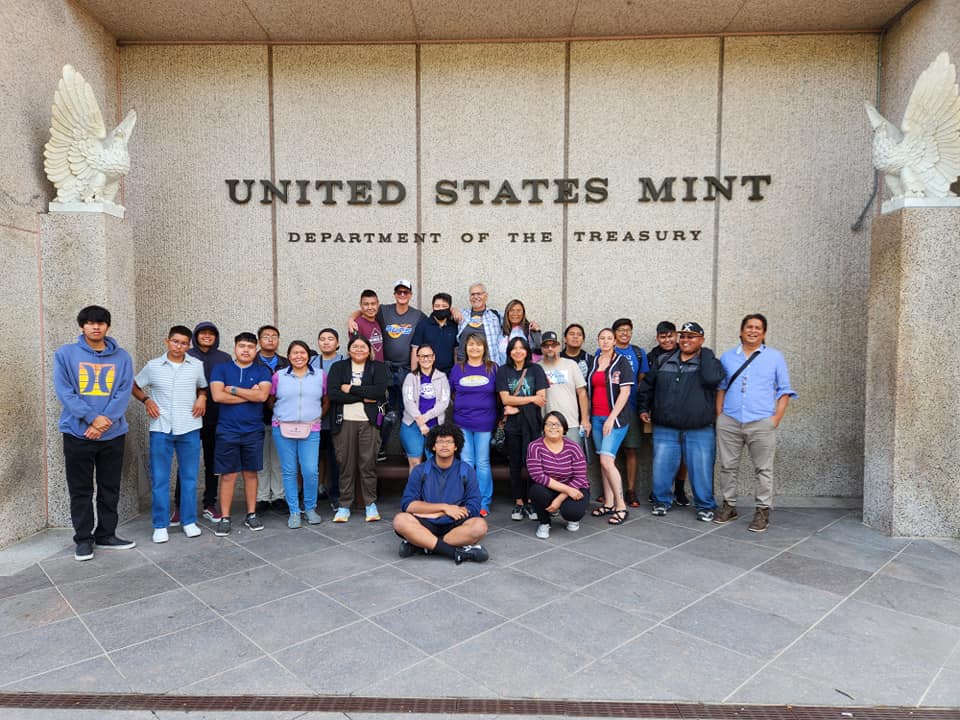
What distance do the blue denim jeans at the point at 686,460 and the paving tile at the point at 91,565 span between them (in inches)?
179

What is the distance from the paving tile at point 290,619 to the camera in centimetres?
345

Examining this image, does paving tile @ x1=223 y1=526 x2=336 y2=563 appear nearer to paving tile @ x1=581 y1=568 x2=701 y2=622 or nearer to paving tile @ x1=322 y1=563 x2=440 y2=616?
paving tile @ x1=322 y1=563 x2=440 y2=616

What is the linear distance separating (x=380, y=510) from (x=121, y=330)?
3.01m

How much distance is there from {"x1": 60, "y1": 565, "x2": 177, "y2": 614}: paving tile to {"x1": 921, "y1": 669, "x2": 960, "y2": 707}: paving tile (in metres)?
4.45

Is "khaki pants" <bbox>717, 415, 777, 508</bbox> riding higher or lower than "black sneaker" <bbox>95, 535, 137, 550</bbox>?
higher

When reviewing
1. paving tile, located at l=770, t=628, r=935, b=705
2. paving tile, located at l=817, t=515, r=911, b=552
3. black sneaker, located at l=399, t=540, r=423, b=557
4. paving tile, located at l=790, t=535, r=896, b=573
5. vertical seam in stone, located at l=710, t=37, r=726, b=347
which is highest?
vertical seam in stone, located at l=710, t=37, r=726, b=347

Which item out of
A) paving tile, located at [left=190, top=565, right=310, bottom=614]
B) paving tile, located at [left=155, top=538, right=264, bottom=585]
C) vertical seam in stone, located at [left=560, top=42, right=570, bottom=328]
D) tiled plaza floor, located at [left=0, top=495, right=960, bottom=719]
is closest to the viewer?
tiled plaza floor, located at [left=0, top=495, right=960, bottom=719]

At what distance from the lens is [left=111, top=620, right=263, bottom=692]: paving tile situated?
304 cm

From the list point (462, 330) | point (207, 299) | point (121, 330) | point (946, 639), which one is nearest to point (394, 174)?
point (462, 330)

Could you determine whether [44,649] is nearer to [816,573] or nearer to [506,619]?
[506,619]

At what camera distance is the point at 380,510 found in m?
6.04

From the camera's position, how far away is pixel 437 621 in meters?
3.62

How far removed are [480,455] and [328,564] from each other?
176 cm

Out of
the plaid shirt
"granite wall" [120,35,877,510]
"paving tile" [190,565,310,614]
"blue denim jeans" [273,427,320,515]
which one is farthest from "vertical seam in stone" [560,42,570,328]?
"paving tile" [190,565,310,614]
